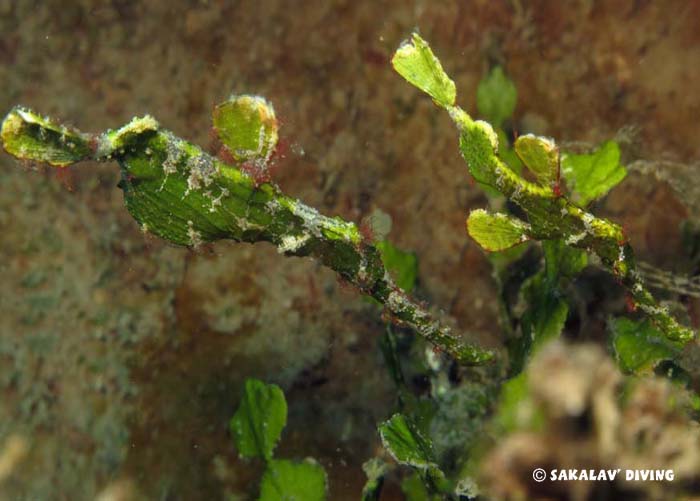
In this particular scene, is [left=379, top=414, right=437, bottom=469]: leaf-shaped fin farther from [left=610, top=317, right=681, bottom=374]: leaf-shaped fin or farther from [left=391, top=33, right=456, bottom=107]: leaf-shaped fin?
[left=391, top=33, right=456, bottom=107]: leaf-shaped fin

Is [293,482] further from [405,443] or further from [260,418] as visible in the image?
[405,443]

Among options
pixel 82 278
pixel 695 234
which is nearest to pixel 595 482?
pixel 695 234

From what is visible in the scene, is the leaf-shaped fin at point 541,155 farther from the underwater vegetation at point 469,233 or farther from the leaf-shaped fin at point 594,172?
the leaf-shaped fin at point 594,172

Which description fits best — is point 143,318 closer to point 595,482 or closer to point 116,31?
point 116,31

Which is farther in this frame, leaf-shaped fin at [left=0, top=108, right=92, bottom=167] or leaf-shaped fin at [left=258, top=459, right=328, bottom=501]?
leaf-shaped fin at [left=258, top=459, right=328, bottom=501]

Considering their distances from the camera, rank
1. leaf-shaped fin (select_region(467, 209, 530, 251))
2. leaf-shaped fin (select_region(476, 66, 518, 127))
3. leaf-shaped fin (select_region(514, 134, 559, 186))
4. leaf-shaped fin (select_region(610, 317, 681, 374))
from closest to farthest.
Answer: leaf-shaped fin (select_region(514, 134, 559, 186)) → leaf-shaped fin (select_region(467, 209, 530, 251)) → leaf-shaped fin (select_region(610, 317, 681, 374)) → leaf-shaped fin (select_region(476, 66, 518, 127))

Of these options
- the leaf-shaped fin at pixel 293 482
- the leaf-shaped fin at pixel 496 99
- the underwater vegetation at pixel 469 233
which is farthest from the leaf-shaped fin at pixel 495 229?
the leaf-shaped fin at pixel 293 482

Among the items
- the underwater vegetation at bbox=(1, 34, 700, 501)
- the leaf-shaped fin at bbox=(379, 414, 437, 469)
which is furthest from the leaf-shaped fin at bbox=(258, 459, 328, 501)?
the leaf-shaped fin at bbox=(379, 414, 437, 469)
